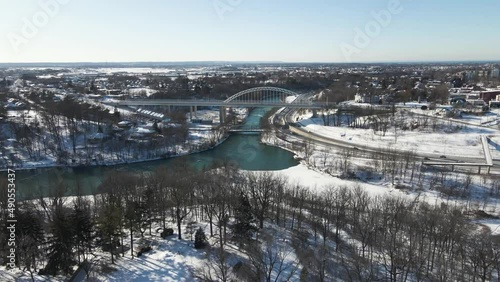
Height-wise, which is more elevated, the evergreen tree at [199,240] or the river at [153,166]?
the evergreen tree at [199,240]

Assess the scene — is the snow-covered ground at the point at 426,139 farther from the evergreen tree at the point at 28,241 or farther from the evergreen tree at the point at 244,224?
the evergreen tree at the point at 28,241

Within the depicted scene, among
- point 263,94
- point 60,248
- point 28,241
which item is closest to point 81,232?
point 60,248

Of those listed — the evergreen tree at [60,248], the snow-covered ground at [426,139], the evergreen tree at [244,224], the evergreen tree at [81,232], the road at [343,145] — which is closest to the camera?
the evergreen tree at [60,248]

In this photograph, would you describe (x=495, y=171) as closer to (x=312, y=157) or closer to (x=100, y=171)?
(x=312, y=157)

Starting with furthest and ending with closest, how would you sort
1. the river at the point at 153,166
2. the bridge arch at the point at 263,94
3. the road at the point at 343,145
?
1. the bridge arch at the point at 263,94
2. the road at the point at 343,145
3. the river at the point at 153,166

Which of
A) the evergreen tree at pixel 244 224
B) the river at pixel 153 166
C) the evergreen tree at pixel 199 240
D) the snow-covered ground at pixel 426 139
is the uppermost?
the evergreen tree at pixel 244 224

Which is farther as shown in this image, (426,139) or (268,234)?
(426,139)

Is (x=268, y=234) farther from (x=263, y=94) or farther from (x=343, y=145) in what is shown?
(x=263, y=94)

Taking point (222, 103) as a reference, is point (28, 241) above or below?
below

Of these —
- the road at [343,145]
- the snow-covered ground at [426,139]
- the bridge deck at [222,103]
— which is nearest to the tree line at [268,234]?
the road at [343,145]
